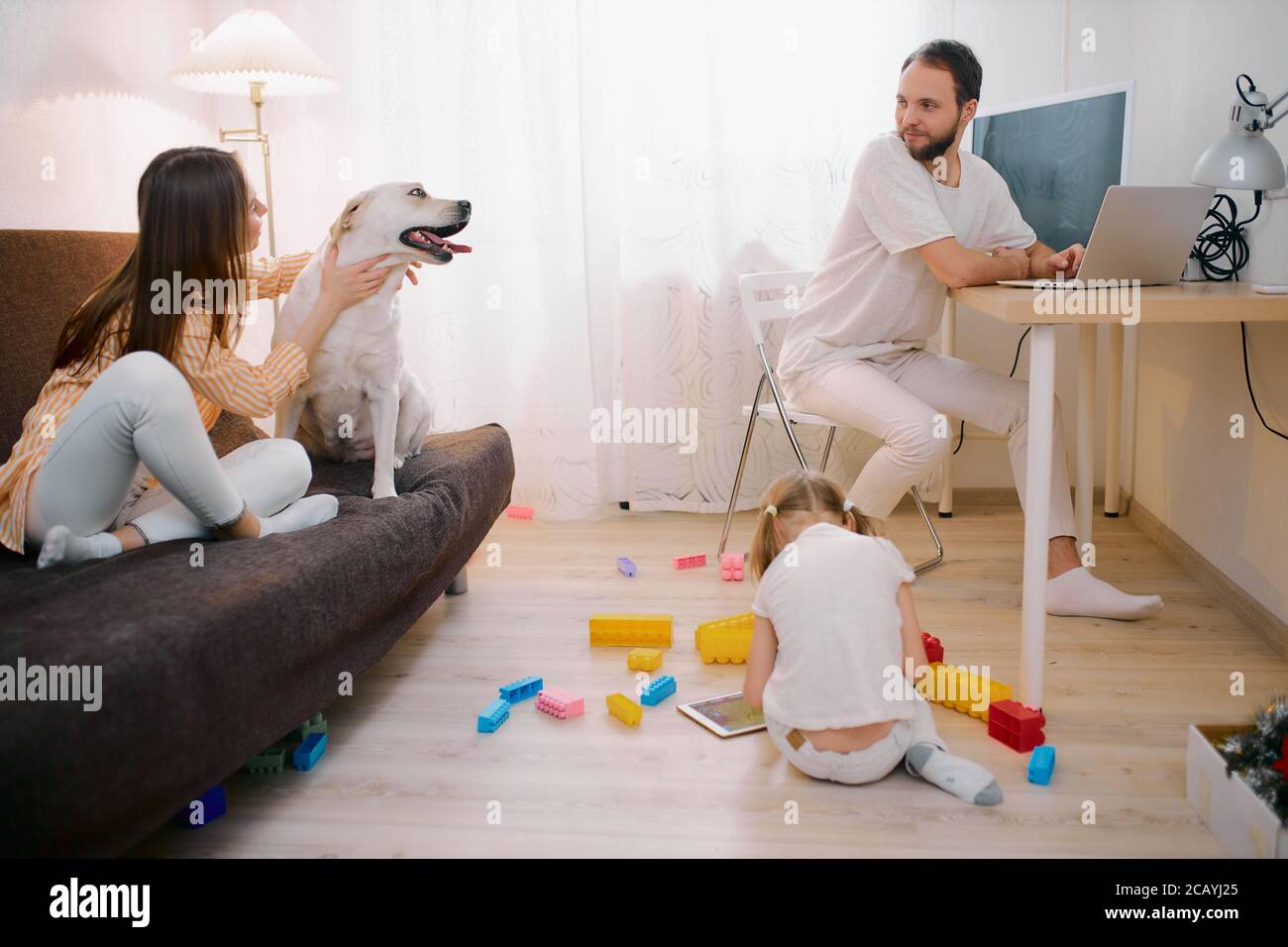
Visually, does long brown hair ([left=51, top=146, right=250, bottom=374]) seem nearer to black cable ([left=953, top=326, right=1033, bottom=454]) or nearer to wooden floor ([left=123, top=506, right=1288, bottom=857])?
wooden floor ([left=123, top=506, right=1288, bottom=857])

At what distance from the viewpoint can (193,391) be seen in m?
1.96

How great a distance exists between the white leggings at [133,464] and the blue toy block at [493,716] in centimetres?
56

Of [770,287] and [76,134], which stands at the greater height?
[76,134]

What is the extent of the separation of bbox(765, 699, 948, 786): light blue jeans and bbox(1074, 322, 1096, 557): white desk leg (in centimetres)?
111

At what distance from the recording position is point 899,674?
1.66 m

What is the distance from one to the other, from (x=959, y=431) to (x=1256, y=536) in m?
1.16

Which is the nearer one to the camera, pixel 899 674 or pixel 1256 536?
pixel 899 674

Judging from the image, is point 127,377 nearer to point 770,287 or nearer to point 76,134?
point 76,134

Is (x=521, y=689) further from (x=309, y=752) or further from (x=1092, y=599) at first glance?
(x=1092, y=599)

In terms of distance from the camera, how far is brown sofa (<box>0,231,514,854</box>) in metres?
1.16

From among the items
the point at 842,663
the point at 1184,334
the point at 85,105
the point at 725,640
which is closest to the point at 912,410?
the point at 725,640

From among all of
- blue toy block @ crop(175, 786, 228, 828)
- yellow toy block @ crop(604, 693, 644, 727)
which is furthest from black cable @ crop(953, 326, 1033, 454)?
blue toy block @ crop(175, 786, 228, 828)

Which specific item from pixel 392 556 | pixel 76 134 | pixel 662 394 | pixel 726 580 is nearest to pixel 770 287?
pixel 662 394

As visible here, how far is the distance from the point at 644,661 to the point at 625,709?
0.24 meters
